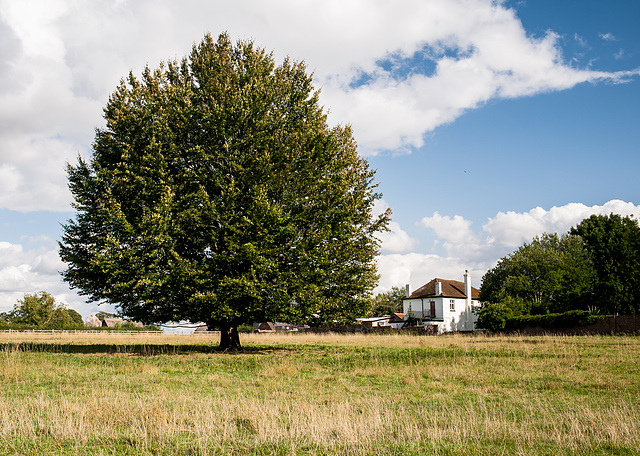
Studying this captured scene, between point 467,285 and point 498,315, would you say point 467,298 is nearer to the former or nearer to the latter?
point 467,285

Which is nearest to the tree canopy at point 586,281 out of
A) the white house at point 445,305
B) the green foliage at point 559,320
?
the green foliage at point 559,320

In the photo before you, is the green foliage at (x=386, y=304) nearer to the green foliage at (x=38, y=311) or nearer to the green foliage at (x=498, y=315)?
the green foliage at (x=498, y=315)

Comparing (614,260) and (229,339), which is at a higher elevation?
(614,260)

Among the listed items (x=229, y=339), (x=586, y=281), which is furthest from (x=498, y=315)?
(x=229, y=339)

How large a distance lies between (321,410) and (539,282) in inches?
2673

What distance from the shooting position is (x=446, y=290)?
84.9 metres

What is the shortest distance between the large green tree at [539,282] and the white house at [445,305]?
718 centimetres

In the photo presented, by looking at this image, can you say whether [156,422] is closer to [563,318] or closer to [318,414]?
[318,414]

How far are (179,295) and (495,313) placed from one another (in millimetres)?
43187

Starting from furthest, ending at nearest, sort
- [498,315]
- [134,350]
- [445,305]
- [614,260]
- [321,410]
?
[445,305] < [614,260] < [498,315] < [134,350] < [321,410]

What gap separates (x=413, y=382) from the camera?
47.6 feet

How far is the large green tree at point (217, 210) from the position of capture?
22.5m

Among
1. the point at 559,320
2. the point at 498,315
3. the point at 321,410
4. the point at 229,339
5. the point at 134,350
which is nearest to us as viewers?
the point at 321,410

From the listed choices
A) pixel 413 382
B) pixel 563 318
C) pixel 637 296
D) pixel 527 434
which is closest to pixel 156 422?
pixel 527 434
